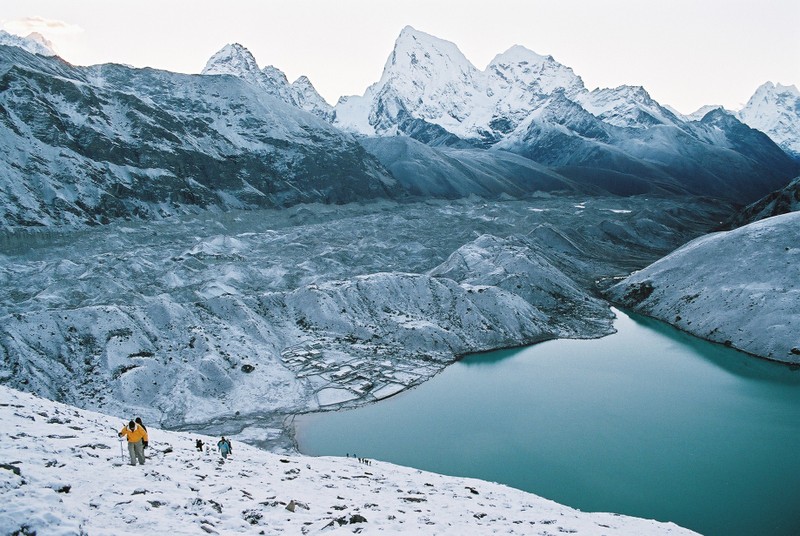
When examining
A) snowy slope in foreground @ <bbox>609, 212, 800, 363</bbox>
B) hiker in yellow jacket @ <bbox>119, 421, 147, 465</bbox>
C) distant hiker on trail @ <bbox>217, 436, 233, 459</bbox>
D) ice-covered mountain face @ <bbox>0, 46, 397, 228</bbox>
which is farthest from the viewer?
ice-covered mountain face @ <bbox>0, 46, 397, 228</bbox>

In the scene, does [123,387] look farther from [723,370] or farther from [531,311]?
[723,370]

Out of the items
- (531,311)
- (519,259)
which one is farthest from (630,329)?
(519,259)

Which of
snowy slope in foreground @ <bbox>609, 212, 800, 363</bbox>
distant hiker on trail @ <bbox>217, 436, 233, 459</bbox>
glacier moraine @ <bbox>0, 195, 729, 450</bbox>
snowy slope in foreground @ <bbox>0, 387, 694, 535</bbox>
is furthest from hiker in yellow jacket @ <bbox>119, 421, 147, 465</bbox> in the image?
snowy slope in foreground @ <bbox>609, 212, 800, 363</bbox>

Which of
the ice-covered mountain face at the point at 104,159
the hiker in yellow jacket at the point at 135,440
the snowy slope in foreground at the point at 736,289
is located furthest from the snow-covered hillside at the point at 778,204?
the ice-covered mountain face at the point at 104,159

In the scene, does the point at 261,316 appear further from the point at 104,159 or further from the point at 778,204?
the point at 104,159

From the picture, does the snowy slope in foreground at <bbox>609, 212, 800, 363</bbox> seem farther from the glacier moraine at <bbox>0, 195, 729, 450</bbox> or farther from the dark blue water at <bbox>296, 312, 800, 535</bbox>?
the glacier moraine at <bbox>0, 195, 729, 450</bbox>

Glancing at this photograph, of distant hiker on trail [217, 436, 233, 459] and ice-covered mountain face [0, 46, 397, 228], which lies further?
ice-covered mountain face [0, 46, 397, 228]

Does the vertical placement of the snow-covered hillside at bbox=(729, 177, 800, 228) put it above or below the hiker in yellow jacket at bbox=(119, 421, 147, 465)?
above
